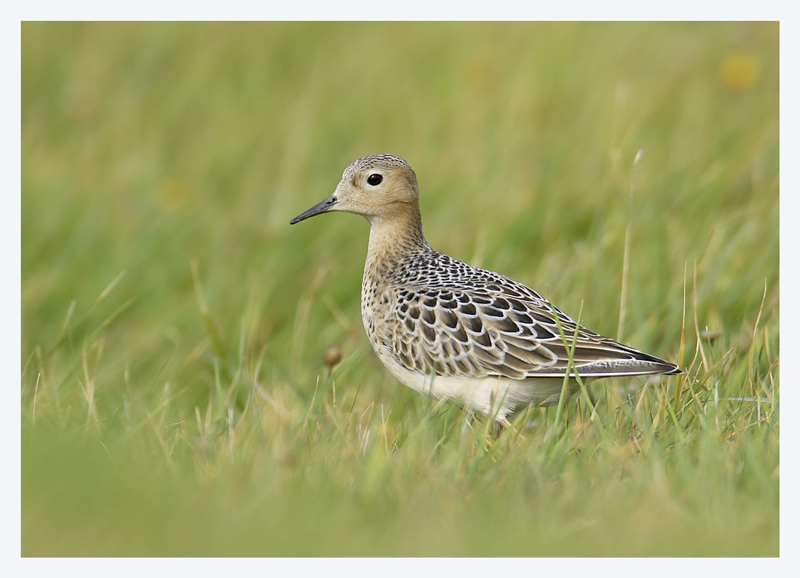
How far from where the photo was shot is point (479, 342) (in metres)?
4.84

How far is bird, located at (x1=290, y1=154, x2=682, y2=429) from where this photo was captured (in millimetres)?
4641

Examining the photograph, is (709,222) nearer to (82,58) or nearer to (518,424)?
(518,424)

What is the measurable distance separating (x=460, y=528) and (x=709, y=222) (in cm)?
433

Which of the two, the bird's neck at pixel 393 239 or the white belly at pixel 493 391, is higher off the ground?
the bird's neck at pixel 393 239

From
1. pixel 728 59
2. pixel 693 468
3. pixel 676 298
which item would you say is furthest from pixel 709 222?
pixel 693 468

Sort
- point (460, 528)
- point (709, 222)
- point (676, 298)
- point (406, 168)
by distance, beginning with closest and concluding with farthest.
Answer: point (460, 528) < point (406, 168) < point (676, 298) < point (709, 222)

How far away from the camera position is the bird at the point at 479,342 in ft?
15.2

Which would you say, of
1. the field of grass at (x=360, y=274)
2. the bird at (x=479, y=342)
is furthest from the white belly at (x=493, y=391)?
the field of grass at (x=360, y=274)

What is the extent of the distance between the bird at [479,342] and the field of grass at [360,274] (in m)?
0.20

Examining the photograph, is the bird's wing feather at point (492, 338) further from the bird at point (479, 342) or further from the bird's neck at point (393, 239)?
the bird's neck at point (393, 239)

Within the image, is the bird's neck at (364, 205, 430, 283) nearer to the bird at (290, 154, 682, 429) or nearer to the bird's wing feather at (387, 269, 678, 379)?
the bird at (290, 154, 682, 429)

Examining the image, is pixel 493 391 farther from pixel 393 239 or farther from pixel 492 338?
pixel 393 239

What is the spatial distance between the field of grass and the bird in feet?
0.64

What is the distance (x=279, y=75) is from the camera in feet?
31.2
